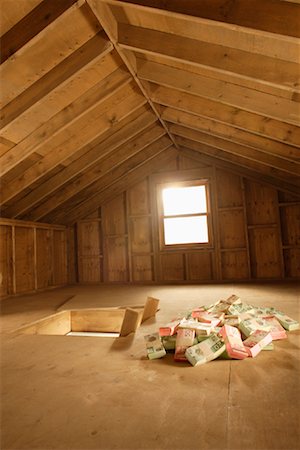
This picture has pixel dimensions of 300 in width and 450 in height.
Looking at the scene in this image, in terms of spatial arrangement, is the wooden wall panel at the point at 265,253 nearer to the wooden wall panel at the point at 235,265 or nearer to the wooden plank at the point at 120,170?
the wooden wall panel at the point at 235,265

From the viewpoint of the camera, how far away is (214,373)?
5.17 ft

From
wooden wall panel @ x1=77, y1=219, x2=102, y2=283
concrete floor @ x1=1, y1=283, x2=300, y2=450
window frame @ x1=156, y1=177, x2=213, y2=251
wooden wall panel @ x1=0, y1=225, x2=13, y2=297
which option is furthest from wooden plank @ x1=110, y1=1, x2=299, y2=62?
wooden wall panel @ x1=77, y1=219, x2=102, y2=283

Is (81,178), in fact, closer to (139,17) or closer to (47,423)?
(139,17)

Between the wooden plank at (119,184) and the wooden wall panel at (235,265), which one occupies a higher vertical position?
the wooden plank at (119,184)

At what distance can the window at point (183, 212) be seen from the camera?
18.6 feet

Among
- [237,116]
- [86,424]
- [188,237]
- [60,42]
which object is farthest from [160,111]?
[86,424]

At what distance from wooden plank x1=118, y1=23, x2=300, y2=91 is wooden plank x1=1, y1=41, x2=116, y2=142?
9.9 inches

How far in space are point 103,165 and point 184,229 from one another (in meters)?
2.18

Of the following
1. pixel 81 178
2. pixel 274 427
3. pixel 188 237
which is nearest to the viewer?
pixel 274 427

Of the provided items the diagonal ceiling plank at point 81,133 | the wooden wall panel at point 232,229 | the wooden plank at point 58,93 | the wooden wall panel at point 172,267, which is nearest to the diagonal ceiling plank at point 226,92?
the wooden plank at point 58,93

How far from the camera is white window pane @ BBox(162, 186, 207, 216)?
5.70 m

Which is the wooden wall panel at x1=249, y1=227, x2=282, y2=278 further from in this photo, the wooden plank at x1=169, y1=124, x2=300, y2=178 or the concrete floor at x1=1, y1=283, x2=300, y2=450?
the concrete floor at x1=1, y1=283, x2=300, y2=450

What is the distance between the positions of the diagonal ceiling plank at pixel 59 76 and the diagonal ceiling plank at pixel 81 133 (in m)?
0.74

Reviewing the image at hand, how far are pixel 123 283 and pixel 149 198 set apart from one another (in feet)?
6.19
